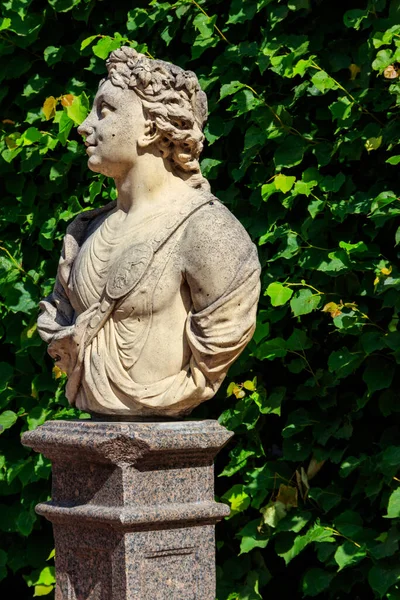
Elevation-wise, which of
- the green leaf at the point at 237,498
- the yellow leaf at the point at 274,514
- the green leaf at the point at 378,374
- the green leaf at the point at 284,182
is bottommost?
the green leaf at the point at 237,498

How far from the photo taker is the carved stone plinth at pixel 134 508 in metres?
3.94

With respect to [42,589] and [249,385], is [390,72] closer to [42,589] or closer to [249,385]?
[249,385]

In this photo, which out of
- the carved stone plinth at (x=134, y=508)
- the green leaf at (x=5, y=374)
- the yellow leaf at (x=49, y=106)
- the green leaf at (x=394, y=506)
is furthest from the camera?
the green leaf at (x=5, y=374)

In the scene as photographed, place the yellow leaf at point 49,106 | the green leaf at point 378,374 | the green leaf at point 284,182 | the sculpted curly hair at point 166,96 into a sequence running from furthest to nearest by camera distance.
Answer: the yellow leaf at point 49,106, the green leaf at point 284,182, the green leaf at point 378,374, the sculpted curly hair at point 166,96

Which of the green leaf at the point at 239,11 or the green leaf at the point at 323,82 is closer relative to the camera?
the green leaf at the point at 323,82

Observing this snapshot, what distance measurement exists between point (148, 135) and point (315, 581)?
192cm

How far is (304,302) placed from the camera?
486cm

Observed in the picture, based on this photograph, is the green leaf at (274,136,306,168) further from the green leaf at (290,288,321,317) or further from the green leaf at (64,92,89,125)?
the green leaf at (64,92,89,125)

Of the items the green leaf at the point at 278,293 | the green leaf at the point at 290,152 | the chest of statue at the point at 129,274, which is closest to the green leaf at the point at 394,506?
the green leaf at the point at 278,293

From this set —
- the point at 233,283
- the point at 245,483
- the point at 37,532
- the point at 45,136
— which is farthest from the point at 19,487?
the point at 233,283

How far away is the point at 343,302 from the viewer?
4.87 metres

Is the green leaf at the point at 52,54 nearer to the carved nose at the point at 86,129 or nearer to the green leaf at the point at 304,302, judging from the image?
the carved nose at the point at 86,129

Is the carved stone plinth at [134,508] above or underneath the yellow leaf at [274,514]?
above

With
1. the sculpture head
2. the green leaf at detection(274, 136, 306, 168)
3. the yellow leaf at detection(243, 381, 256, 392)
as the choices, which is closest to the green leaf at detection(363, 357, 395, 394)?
the yellow leaf at detection(243, 381, 256, 392)
